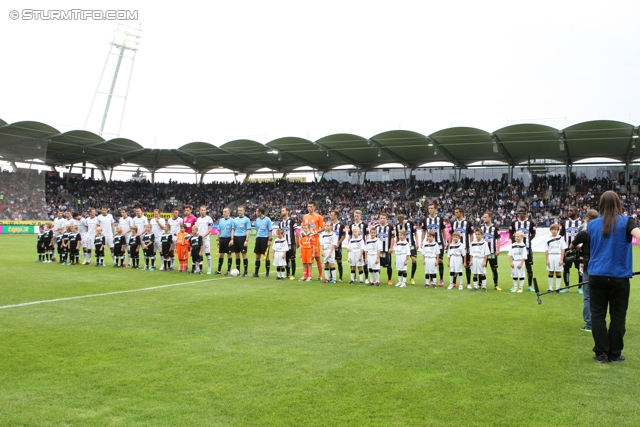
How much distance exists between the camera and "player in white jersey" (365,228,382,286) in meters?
13.5

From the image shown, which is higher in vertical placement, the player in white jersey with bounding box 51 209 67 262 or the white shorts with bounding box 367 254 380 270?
the player in white jersey with bounding box 51 209 67 262

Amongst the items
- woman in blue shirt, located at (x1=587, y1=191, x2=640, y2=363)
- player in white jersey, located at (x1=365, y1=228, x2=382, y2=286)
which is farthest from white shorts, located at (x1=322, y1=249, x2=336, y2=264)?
woman in blue shirt, located at (x1=587, y1=191, x2=640, y2=363)

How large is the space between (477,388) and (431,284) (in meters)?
8.33

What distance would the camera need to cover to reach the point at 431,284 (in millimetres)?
13047

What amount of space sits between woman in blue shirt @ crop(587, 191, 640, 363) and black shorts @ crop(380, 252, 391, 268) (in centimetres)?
751

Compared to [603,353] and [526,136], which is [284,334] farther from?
[526,136]

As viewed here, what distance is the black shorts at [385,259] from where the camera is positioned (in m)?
13.4

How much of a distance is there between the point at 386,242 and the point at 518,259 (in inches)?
130

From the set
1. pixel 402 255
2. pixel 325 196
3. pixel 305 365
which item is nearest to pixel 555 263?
pixel 402 255

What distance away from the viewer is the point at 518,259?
12.4m

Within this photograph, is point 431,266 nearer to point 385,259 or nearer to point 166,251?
point 385,259

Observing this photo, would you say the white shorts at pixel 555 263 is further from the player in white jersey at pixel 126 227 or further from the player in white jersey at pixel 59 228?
the player in white jersey at pixel 59 228

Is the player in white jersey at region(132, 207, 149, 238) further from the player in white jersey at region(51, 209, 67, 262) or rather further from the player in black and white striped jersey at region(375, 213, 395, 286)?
the player in black and white striped jersey at region(375, 213, 395, 286)

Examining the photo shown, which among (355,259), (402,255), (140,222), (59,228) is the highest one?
(140,222)
